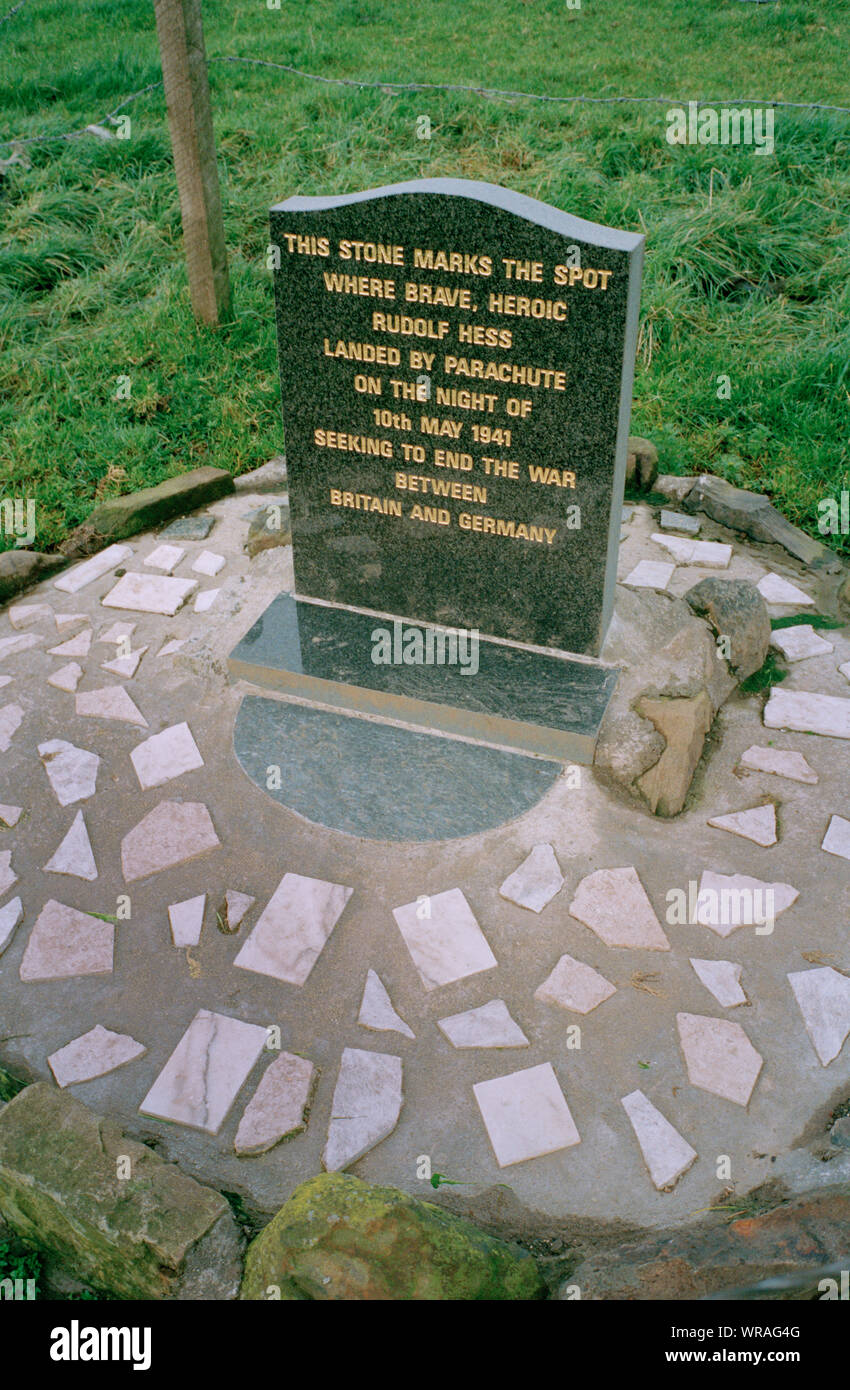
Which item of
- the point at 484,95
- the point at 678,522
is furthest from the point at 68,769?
the point at 484,95

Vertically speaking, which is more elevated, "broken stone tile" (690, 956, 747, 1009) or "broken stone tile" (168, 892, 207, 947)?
"broken stone tile" (168, 892, 207, 947)

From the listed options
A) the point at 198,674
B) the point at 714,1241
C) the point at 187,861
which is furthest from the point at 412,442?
the point at 714,1241

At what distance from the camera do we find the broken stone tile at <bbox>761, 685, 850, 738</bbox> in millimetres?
4273

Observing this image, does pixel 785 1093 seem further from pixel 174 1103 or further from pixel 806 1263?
pixel 174 1103

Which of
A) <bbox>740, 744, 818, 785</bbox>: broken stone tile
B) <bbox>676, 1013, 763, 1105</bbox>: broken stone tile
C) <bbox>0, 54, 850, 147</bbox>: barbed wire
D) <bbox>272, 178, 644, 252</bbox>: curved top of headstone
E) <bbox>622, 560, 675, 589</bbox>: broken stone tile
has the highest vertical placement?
<bbox>0, 54, 850, 147</bbox>: barbed wire

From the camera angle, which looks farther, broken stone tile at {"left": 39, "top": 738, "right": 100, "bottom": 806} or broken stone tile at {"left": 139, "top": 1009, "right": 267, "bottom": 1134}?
broken stone tile at {"left": 39, "top": 738, "right": 100, "bottom": 806}

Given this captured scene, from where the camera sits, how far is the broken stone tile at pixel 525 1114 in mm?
2963

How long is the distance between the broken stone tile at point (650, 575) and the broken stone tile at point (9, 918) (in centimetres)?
308

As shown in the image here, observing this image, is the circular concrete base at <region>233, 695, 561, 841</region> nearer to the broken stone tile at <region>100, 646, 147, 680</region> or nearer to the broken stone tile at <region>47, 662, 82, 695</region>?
the broken stone tile at <region>100, 646, 147, 680</region>

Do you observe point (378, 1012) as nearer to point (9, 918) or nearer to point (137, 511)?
point (9, 918)

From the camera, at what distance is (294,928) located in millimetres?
3564

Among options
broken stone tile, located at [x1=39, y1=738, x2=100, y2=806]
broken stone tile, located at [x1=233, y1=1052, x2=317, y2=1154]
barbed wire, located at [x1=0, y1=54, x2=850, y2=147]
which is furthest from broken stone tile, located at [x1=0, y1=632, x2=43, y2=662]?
barbed wire, located at [x1=0, y1=54, x2=850, y2=147]

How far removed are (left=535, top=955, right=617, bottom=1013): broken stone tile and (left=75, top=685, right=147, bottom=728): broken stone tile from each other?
6.77 feet

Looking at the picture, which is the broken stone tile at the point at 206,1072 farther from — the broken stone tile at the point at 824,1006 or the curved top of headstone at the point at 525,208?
the curved top of headstone at the point at 525,208
